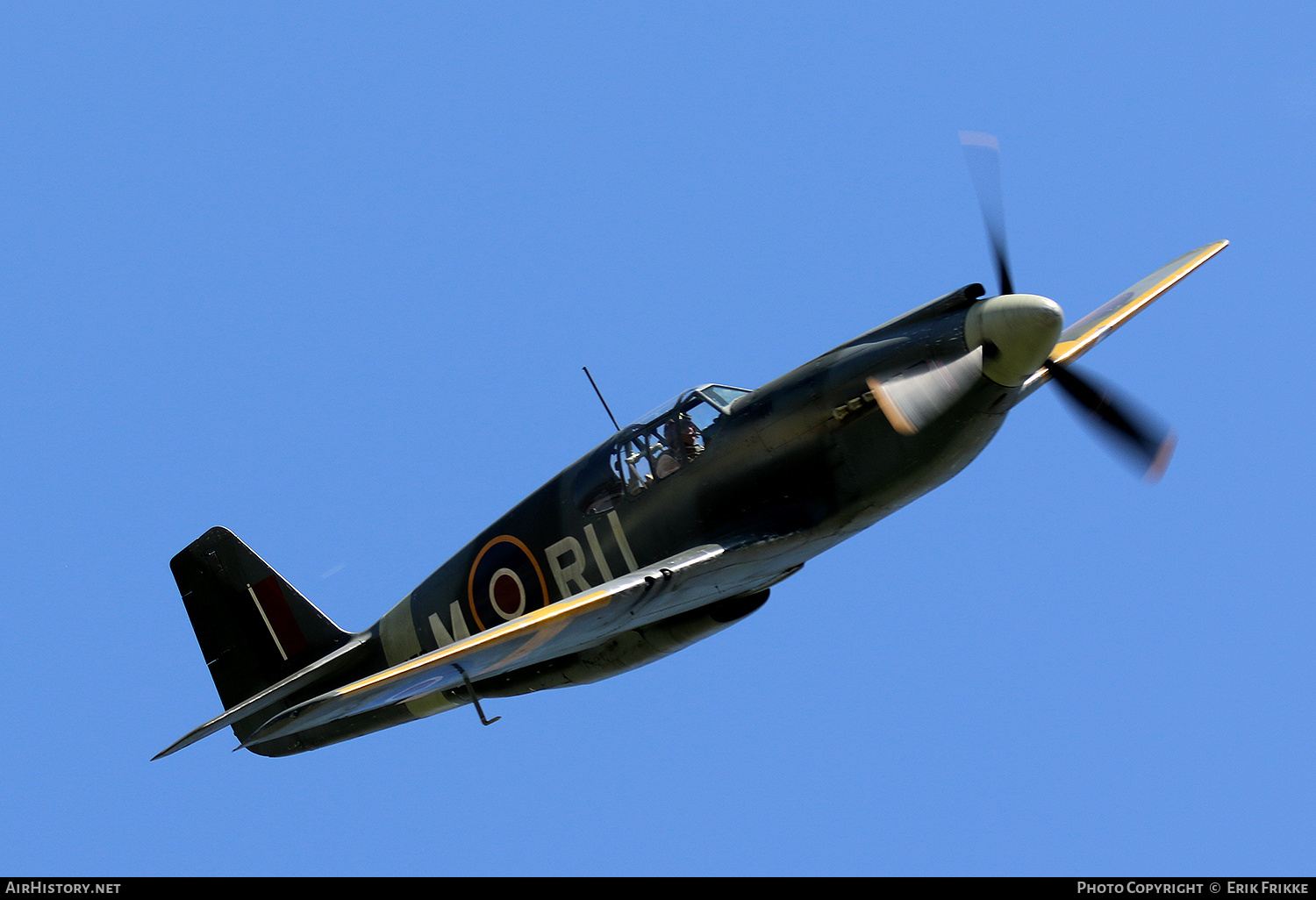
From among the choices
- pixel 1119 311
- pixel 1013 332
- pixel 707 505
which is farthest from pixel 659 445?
pixel 1119 311

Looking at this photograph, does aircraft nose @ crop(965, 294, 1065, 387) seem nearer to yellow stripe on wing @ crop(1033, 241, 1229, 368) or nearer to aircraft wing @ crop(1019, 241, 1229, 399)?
aircraft wing @ crop(1019, 241, 1229, 399)

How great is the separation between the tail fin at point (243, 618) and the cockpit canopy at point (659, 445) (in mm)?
4124

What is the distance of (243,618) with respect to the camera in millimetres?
13672

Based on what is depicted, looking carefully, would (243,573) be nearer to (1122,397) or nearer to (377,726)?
(377,726)

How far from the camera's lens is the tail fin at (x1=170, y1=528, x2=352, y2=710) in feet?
44.5

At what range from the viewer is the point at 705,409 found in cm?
1077

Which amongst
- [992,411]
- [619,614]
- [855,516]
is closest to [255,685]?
[619,614]

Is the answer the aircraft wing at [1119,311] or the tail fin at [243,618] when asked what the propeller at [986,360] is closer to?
the aircraft wing at [1119,311]

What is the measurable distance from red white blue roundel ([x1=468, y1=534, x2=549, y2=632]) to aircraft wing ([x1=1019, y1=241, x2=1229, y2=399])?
4985 mm

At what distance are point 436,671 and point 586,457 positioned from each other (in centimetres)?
275

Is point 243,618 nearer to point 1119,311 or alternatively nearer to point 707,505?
point 707,505

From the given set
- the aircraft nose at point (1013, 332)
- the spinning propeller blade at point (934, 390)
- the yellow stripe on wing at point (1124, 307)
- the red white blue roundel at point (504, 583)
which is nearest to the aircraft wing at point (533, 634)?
the red white blue roundel at point (504, 583)

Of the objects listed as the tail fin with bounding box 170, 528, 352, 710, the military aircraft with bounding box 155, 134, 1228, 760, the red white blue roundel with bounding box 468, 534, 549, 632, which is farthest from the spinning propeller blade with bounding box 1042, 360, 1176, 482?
the tail fin with bounding box 170, 528, 352, 710
